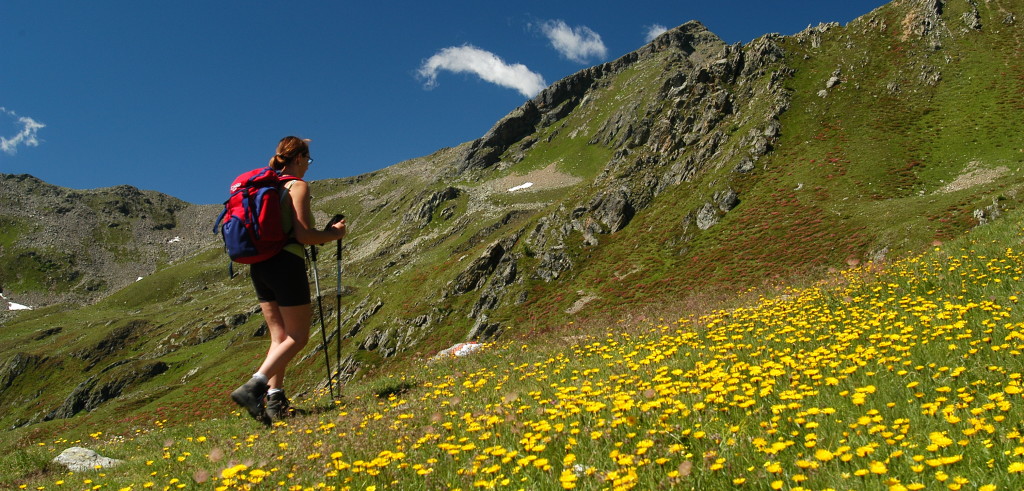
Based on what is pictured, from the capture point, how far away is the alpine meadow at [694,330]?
4.27 metres

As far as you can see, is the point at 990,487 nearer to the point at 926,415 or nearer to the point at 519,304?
the point at 926,415

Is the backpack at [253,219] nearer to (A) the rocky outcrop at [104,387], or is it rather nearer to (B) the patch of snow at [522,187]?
(A) the rocky outcrop at [104,387]

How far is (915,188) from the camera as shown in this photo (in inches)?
1683

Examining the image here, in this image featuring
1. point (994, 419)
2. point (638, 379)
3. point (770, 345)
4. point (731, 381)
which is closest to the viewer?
point (994, 419)

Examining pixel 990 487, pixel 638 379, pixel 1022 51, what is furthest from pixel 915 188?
pixel 990 487

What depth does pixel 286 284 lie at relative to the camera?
729 centimetres

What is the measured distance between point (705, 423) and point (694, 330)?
220 inches

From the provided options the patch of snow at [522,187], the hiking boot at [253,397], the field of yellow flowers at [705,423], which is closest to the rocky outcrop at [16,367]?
the patch of snow at [522,187]

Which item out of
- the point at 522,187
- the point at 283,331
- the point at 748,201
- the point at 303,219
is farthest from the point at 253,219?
the point at 522,187

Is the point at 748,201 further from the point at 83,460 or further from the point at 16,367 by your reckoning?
the point at 16,367

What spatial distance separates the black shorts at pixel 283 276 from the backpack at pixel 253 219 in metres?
0.24

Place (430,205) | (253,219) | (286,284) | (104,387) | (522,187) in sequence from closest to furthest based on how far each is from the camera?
(253,219) < (286,284) < (104,387) < (522,187) < (430,205)

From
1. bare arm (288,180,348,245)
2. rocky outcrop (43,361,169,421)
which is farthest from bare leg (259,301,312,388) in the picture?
rocky outcrop (43,361,169,421)

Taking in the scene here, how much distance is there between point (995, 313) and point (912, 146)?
54692 mm
